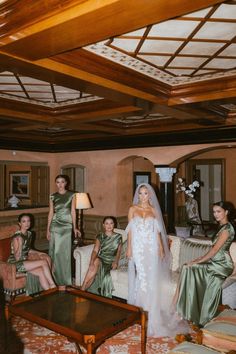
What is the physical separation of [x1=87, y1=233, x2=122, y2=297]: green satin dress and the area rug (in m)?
0.92

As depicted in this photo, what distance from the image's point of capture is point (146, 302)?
14.5 ft

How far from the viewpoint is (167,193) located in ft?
29.9

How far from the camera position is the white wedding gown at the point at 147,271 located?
438 cm

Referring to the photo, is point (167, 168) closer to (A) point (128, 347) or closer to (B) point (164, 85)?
(B) point (164, 85)

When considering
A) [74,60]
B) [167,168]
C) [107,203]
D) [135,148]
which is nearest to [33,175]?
[107,203]

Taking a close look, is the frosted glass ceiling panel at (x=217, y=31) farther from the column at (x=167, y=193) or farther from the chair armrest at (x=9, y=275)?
the column at (x=167, y=193)

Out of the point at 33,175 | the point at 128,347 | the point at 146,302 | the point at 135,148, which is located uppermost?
the point at 135,148

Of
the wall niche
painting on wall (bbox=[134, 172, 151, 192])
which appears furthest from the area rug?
painting on wall (bbox=[134, 172, 151, 192])

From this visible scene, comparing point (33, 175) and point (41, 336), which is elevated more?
point (33, 175)

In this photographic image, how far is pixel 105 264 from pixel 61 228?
3.21ft

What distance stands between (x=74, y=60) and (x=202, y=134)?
5025 millimetres

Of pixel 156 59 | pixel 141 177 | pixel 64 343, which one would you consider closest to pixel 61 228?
pixel 64 343

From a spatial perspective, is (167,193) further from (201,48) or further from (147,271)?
(201,48)

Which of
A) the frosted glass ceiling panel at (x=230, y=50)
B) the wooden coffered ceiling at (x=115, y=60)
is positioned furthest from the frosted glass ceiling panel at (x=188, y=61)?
the frosted glass ceiling panel at (x=230, y=50)
